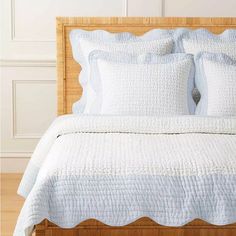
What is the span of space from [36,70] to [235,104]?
68.8 inches

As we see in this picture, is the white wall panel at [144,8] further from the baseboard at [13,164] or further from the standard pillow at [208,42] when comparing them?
the baseboard at [13,164]

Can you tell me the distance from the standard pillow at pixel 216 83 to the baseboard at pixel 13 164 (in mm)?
1633

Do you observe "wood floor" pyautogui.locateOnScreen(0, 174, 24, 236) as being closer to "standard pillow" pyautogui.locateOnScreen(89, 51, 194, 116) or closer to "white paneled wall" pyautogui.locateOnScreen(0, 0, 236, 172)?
"white paneled wall" pyautogui.locateOnScreen(0, 0, 236, 172)

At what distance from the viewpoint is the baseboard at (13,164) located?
4691mm

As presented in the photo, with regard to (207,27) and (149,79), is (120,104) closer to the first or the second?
(149,79)

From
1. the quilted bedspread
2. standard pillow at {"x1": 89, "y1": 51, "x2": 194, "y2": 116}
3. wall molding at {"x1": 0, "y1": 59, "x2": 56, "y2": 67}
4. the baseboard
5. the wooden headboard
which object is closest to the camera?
the quilted bedspread

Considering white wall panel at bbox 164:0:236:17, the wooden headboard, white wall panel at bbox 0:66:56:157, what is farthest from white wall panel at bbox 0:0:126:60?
the wooden headboard

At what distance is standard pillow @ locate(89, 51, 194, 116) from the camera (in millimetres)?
3322

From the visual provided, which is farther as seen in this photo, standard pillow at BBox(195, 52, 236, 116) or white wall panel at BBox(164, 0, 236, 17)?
white wall panel at BBox(164, 0, 236, 17)

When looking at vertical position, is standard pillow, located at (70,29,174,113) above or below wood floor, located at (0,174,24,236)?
above

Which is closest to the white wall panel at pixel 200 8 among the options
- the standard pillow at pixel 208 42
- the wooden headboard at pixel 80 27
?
the wooden headboard at pixel 80 27

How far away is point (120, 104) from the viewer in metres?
3.32

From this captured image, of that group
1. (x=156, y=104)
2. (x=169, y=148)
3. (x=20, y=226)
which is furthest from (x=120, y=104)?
(x=20, y=226)

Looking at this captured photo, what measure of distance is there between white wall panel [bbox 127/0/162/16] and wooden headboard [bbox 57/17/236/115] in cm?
48
